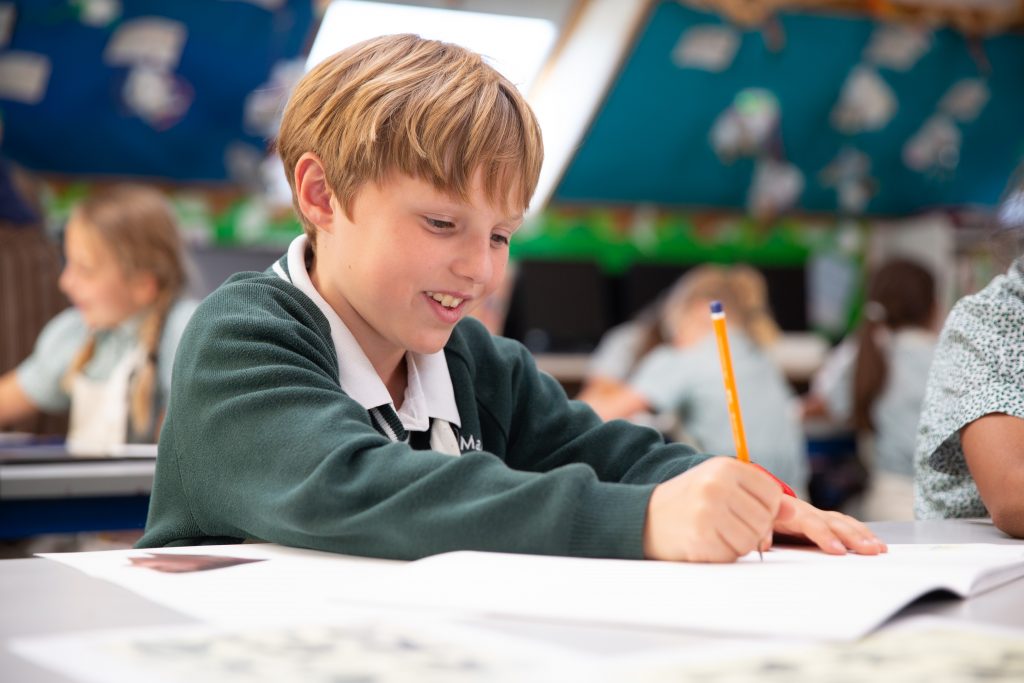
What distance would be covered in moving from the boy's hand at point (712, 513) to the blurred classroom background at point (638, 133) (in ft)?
A: 7.32

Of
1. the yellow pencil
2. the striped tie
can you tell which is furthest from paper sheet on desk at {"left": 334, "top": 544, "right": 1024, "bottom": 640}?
the striped tie

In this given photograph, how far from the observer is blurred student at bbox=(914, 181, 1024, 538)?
3.72 ft

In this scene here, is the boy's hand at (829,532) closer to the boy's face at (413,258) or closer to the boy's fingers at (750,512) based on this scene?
the boy's fingers at (750,512)

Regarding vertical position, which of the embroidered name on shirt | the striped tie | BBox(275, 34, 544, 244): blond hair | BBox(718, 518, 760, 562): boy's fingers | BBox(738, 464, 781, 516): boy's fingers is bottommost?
the embroidered name on shirt

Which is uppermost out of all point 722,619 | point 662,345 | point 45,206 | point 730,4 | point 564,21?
point 730,4

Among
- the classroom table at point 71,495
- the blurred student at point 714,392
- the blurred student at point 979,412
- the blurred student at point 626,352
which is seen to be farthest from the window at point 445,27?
the blurred student at point 979,412

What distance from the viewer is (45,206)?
4617 mm

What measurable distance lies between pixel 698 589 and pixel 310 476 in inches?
11.0

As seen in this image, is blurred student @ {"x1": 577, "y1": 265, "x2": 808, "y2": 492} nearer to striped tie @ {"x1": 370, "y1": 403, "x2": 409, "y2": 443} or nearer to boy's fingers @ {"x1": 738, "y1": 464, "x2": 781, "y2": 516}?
striped tie @ {"x1": 370, "y1": 403, "x2": 409, "y2": 443}

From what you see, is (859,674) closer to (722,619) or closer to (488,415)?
(722,619)

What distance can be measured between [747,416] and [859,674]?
3203 mm

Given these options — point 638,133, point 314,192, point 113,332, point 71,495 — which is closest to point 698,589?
point 314,192

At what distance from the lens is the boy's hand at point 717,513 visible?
76 cm

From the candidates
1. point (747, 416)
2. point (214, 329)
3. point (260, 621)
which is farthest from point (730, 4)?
point (260, 621)
